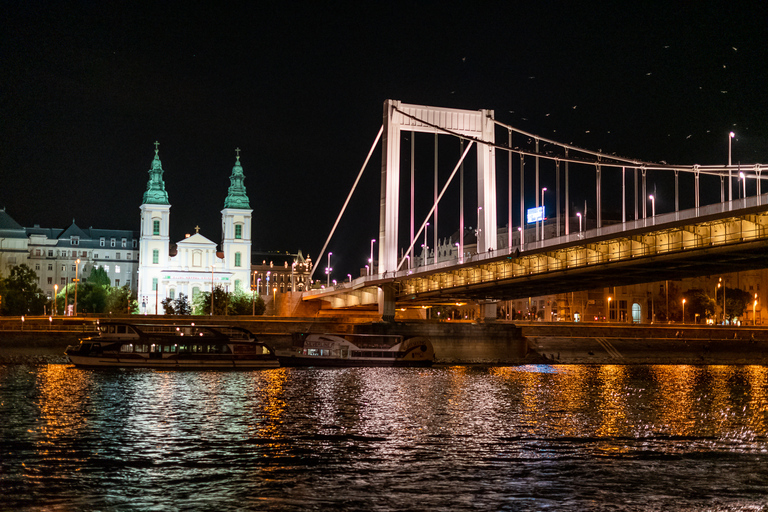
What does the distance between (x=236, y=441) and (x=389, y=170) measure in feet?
149

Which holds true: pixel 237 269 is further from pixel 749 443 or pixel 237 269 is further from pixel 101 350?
pixel 749 443

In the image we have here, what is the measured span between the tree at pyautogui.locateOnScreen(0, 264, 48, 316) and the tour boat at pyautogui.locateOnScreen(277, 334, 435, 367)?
5570 centimetres

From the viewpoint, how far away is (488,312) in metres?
71.8

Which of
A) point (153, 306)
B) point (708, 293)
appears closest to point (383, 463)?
point (708, 293)

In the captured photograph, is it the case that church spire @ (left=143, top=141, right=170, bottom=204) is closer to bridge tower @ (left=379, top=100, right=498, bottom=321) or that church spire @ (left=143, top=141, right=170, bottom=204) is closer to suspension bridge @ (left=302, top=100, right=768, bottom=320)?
suspension bridge @ (left=302, top=100, right=768, bottom=320)

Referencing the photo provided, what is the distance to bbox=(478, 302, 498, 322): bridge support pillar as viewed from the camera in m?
71.6

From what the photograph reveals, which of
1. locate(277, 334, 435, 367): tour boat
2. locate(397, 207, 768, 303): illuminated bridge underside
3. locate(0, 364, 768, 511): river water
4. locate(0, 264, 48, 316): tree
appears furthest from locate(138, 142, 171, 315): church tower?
locate(0, 364, 768, 511): river water

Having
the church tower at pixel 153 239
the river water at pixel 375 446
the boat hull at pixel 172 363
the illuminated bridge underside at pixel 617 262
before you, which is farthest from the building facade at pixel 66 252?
the river water at pixel 375 446

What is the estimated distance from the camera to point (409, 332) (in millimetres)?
65188

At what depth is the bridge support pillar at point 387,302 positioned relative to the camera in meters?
67.5

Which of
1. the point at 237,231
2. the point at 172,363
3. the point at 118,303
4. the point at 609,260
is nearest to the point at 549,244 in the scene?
the point at 609,260

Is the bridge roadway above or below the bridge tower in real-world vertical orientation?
below

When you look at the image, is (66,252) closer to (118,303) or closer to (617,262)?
(118,303)

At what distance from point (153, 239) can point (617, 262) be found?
113m
